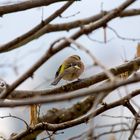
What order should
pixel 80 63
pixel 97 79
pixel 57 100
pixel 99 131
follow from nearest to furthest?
pixel 57 100, pixel 99 131, pixel 97 79, pixel 80 63

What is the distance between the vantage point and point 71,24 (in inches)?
95.8

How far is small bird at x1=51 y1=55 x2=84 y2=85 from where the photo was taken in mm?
3090

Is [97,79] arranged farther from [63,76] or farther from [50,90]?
[63,76]

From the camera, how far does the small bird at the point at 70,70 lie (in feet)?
10.1

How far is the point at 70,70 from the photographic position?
3199 mm

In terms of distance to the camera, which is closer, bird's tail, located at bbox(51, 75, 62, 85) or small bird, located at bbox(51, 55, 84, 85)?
bird's tail, located at bbox(51, 75, 62, 85)

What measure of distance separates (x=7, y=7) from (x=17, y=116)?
548 mm

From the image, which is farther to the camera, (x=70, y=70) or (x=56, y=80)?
(x=70, y=70)

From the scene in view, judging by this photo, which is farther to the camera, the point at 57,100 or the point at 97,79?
the point at 97,79

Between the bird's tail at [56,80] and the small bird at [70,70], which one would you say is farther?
the small bird at [70,70]

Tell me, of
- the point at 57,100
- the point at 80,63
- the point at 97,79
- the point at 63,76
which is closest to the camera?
the point at 57,100

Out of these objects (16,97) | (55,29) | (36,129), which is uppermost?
(55,29)

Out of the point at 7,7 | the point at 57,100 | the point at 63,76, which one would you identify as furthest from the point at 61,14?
the point at 57,100

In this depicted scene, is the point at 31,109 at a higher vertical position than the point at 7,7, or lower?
lower
